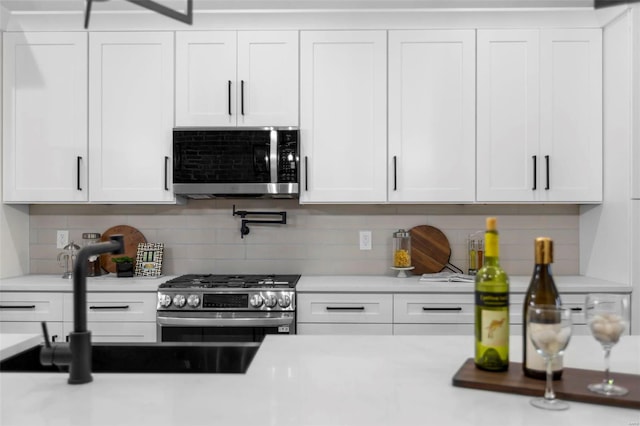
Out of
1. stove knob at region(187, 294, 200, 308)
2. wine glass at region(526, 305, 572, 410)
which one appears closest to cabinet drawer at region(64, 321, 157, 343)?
stove knob at region(187, 294, 200, 308)

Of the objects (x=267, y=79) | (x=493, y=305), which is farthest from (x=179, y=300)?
(x=493, y=305)

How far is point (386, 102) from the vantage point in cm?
323

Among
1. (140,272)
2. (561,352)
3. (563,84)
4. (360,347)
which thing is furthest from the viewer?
(140,272)

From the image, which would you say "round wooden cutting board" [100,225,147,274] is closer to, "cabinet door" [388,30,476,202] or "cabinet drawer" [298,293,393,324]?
"cabinet drawer" [298,293,393,324]

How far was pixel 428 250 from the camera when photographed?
3.53 meters

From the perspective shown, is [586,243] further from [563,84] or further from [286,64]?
[286,64]

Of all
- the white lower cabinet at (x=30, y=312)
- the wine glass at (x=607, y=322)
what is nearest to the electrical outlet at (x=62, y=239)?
the white lower cabinet at (x=30, y=312)

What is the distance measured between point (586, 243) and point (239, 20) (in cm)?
263

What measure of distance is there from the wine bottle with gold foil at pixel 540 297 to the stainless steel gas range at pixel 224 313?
6.03ft

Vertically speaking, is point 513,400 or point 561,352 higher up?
point 561,352

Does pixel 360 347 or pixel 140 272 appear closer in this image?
pixel 360 347

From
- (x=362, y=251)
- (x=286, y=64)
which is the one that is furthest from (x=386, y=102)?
(x=362, y=251)

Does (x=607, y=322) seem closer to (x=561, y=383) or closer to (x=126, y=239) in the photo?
(x=561, y=383)

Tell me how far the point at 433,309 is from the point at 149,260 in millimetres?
1831
